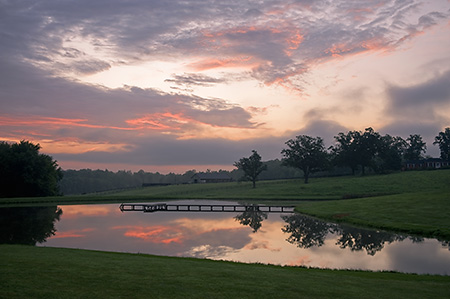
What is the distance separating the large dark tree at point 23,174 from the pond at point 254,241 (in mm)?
51687

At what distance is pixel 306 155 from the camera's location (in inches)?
4963

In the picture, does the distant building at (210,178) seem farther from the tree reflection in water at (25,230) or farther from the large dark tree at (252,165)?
the tree reflection in water at (25,230)

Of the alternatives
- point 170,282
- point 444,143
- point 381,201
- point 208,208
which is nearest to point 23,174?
point 208,208

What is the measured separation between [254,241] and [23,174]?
80088mm

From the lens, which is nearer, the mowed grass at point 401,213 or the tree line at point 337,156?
the mowed grass at point 401,213

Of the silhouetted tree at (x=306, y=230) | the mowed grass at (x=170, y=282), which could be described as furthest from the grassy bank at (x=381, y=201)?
the mowed grass at (x=170, y=282)

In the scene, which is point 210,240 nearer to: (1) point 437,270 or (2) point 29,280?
(1) point 437,270

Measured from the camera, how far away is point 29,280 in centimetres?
1293

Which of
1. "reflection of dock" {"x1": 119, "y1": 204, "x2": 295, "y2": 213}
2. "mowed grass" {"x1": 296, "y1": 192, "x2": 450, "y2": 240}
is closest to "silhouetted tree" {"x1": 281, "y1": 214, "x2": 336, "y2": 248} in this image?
"mowed grass" {"x1": 296, "y1": 192, "x2": 450, "y2": 240}

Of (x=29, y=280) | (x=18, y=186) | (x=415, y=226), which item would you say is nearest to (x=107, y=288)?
(x=29, y=280)

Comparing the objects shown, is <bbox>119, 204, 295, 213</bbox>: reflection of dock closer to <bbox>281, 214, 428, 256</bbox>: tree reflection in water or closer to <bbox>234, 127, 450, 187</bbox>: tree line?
<bbox>281, 214, 428, 256</bbox>: tree reflection in water

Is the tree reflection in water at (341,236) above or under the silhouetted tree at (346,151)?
under

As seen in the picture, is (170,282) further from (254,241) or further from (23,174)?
(23,174)

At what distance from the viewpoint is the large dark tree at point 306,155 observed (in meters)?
124
